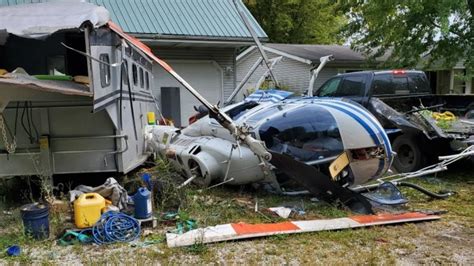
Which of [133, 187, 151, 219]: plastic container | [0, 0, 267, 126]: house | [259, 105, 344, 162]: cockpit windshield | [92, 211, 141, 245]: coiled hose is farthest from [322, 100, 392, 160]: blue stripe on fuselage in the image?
[0, 0, 267, 126]: house

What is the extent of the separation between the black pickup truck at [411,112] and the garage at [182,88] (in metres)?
4.95

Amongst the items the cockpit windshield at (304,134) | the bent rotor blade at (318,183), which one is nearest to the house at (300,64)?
the cockpit windshield at (304,134)

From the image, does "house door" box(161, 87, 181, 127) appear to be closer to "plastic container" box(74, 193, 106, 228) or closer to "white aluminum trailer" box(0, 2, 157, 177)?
"white aluminum trailer" box(0, 2, 157, 177)

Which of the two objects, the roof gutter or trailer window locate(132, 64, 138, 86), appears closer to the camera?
trailer window locate(132, 64, 138, 86)

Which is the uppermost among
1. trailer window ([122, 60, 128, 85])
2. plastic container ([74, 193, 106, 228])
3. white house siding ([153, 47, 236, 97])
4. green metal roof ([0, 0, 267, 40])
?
green metal roof ([0, 0, 267, 40])

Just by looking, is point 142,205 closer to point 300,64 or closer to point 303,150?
point 303,150

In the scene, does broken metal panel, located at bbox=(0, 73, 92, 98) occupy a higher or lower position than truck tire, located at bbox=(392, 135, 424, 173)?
higher

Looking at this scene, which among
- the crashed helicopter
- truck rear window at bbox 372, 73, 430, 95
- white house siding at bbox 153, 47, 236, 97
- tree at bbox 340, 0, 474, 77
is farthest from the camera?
tree at bbox 340, 0, 474, 77

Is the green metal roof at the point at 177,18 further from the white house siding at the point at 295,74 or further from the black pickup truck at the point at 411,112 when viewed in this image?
the white house siding at the point at 295,74

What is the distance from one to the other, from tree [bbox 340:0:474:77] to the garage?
6613 millimetres

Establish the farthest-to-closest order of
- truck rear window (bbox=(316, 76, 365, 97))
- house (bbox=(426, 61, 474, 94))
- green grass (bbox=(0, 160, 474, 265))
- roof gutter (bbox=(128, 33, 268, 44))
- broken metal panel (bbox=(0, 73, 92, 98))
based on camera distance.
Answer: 1. house (bbox=(426, 61, 474, 94))
2. roof gutter (bbox=(128, 33, 268, 44))
3. truck rear window (bbox=(316, 76, 365, 97))
4. broken metal panel (bbox=(0, 73, 92, 98))
5. green grass (bbox=(0, 160, 474, 265))

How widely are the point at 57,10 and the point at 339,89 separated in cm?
686

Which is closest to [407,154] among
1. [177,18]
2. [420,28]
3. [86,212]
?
[86,212]

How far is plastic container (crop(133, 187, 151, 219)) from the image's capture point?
5410 millimetres
